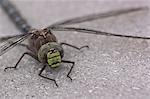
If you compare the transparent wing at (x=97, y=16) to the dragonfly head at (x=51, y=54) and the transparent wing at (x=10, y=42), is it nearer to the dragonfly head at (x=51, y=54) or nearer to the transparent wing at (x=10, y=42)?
the transparent wing at (x=10, y=42)

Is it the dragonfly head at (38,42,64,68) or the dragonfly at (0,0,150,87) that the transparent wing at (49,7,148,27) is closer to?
the dragonfly at (0,0,150,87)

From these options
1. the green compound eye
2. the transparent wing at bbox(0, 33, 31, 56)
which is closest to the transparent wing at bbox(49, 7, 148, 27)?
the transparent wing at bbox(0, 33, 31, 56)

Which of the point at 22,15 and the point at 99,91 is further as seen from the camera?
the point at 22,15

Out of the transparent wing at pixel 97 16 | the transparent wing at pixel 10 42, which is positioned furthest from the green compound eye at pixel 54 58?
the transparent wing at pixel 97 16

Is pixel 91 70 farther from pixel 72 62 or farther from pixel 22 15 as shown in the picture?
pixel 22 15

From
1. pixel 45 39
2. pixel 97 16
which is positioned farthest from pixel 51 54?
pixel 97 16

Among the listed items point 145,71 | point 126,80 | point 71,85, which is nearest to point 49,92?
point 71,85
